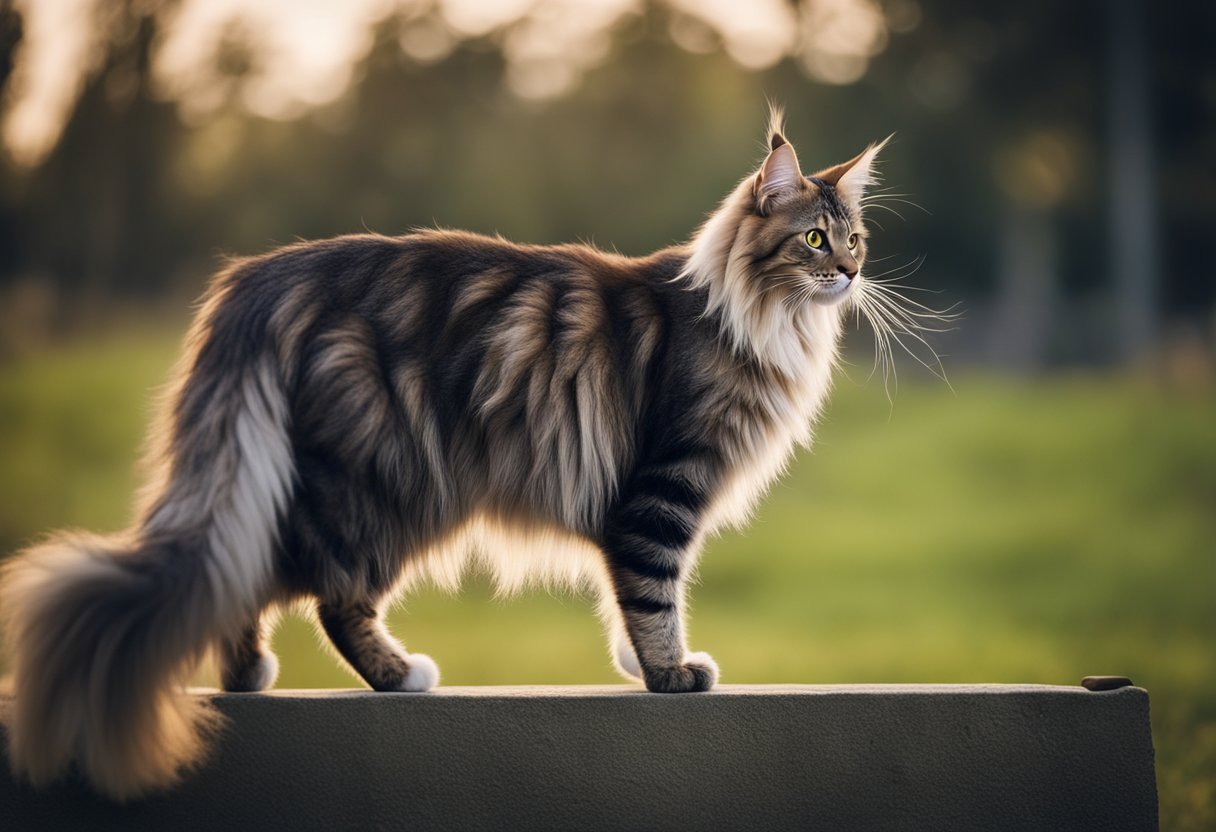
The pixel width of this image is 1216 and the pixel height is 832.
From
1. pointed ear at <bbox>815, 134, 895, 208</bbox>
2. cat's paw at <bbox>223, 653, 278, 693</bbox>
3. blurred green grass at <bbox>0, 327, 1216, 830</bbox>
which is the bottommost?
cat's paw at <bbox>223, 653, 278, 693</bbox>

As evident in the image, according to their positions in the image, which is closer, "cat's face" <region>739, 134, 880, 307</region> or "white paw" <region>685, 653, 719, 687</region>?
"white paw" <region>685, 653, 719, 687</region>

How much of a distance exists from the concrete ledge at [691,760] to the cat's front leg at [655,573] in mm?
147

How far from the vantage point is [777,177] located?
308cm

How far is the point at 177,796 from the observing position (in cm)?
254

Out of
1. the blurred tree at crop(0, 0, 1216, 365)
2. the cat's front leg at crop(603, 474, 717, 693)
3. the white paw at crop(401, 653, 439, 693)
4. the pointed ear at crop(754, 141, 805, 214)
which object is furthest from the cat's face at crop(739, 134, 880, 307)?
the blurred tree at crop(0, 0, 1216, 365)

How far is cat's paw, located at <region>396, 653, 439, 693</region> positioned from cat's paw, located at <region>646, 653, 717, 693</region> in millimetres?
496

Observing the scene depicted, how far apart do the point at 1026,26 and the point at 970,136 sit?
155 cm

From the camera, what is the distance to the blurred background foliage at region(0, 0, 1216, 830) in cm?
1027

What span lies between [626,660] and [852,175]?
4.61ft

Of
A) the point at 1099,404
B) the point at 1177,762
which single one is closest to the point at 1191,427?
the point at 1099,404

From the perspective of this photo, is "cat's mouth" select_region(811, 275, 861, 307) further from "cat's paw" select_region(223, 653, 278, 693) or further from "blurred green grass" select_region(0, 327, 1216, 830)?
"blurred green grass" select_region(0, 327, 1216, 830)

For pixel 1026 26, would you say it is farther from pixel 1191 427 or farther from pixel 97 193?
pixel 97 193

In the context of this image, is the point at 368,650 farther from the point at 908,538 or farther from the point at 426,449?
the point at 908,538

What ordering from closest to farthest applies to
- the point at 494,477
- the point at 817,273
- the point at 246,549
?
the point at 246,549 < the point at 494,477 < the point at 817,273
